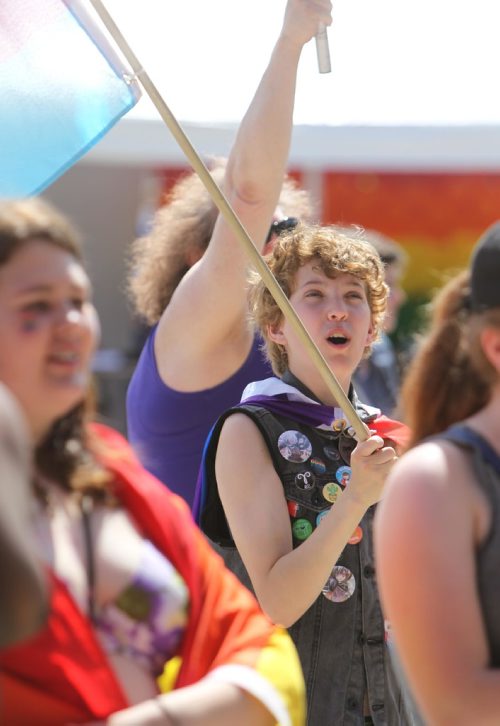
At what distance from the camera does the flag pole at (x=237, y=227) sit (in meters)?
2.32

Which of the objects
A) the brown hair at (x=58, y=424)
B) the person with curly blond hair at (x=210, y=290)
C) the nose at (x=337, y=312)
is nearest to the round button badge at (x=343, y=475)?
the nose at (x=337, y=312)

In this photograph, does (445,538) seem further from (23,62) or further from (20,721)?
(23,62)

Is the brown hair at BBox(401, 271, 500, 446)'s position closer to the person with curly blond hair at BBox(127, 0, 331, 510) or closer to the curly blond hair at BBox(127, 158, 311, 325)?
the person with curly blond hair at BBox(127, 0, 331, 510)

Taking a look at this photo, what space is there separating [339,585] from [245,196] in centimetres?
88

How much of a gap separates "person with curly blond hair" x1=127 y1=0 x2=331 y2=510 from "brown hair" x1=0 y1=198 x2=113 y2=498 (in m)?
1.05

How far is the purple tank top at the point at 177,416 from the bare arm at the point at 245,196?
0.36 feet

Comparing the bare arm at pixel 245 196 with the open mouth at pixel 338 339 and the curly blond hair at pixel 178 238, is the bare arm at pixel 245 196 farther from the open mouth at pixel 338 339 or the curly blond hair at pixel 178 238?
the curly blond hair at pixel 178 238

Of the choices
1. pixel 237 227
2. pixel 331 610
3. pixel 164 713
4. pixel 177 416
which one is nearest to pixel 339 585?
pixel 331 610

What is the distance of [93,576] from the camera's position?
1.61 meters

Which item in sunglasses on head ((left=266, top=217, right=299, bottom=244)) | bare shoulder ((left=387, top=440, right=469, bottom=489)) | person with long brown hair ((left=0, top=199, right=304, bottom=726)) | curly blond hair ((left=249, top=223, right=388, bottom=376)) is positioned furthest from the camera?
sunglasses on head ((left=266, top=217, right=299, bottom=244))

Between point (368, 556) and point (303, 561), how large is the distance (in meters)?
0.31

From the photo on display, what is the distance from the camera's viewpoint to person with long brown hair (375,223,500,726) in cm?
161

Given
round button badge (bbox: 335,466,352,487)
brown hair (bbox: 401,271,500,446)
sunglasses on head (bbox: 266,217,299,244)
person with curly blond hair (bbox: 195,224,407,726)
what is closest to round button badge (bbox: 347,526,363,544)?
person with curly blond hair (bbox: 195,224,407,726)

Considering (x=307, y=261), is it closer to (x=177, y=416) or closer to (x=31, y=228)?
(x=177, y=416)
